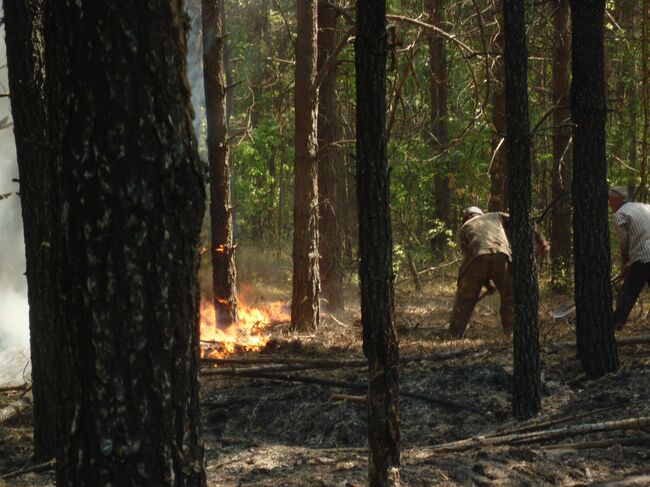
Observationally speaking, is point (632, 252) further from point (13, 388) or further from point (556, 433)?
point (13, 388)

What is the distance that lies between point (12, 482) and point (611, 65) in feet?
52.6

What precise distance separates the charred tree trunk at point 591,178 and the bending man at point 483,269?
3.16 meters

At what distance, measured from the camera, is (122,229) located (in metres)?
3.39

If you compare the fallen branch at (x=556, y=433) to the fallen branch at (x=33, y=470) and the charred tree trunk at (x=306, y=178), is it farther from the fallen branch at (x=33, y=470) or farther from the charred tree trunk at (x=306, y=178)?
the charred tree trunk at (x=306, y=178)

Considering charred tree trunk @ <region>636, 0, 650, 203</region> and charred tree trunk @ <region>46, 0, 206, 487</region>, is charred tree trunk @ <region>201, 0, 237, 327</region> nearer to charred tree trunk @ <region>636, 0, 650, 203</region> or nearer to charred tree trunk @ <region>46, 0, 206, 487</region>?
charred tree trunk @ <region>636, 0, 650, 203</region>

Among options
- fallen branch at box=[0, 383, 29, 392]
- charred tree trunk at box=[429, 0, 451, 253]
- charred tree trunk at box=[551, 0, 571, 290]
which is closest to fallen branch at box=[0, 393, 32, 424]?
fallen branch at box=[0, 383, 29, 392]

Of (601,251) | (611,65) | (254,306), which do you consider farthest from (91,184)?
(611,65)

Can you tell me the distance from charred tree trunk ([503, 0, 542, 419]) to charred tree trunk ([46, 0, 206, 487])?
454 cm

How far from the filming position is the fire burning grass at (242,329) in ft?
39.0

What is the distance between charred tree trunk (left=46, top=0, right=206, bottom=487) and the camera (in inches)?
133

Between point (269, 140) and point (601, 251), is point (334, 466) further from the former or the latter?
point (269, 140)

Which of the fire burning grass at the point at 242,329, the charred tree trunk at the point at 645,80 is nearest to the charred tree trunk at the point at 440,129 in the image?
the fire burning grass at the point at 242,329

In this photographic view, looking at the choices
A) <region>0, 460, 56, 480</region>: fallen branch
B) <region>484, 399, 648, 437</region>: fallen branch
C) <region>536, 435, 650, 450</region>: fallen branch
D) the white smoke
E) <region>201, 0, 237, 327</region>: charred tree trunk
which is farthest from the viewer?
the white smoke

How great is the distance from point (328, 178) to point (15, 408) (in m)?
7.78
